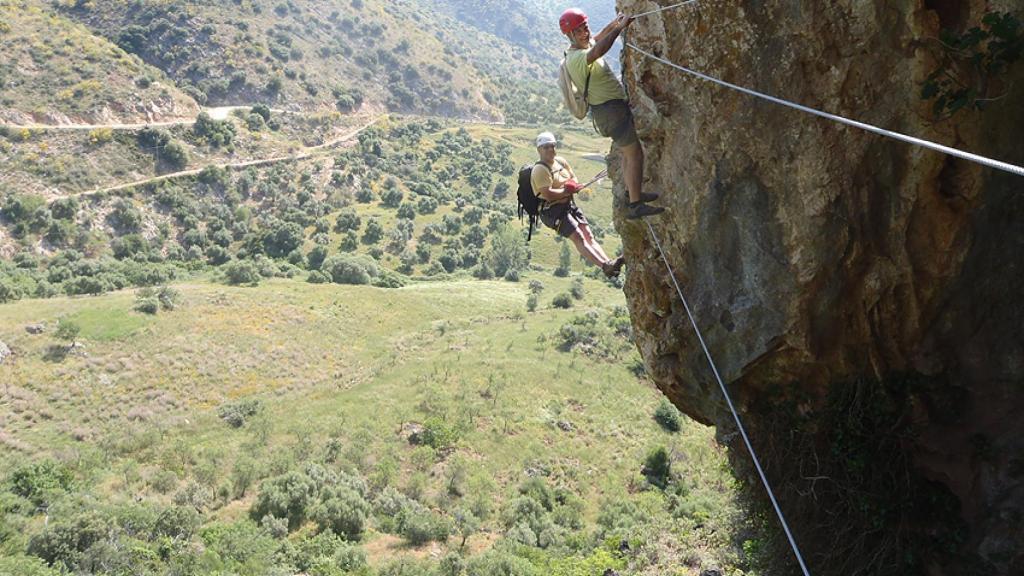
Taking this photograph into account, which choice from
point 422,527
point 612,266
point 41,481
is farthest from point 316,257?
point 612,266

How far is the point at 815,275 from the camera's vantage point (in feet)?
21.7

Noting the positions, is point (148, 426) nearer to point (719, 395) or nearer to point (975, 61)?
point (719, 395)

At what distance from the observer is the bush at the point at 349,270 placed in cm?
5978

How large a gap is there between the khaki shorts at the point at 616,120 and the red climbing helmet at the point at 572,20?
2.93ft

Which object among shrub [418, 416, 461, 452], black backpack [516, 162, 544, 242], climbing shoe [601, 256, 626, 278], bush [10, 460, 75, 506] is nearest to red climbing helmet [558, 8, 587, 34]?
black backpack [516, 162, 544, 242]

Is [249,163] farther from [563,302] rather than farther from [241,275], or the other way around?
[563,302]

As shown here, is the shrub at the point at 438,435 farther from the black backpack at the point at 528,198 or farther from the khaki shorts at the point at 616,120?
the khaki shorts at the point at 616,120

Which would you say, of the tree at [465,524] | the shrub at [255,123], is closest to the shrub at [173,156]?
the shrub at [255,123]

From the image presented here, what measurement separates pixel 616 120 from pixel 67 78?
85.1m

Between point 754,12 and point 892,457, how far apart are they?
4691 mm

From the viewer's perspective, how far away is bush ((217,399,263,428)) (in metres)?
33.2

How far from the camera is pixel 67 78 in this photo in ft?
240

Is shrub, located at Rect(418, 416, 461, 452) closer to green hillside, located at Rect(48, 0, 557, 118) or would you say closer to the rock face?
the rock face

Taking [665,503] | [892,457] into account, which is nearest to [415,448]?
[665,503]
